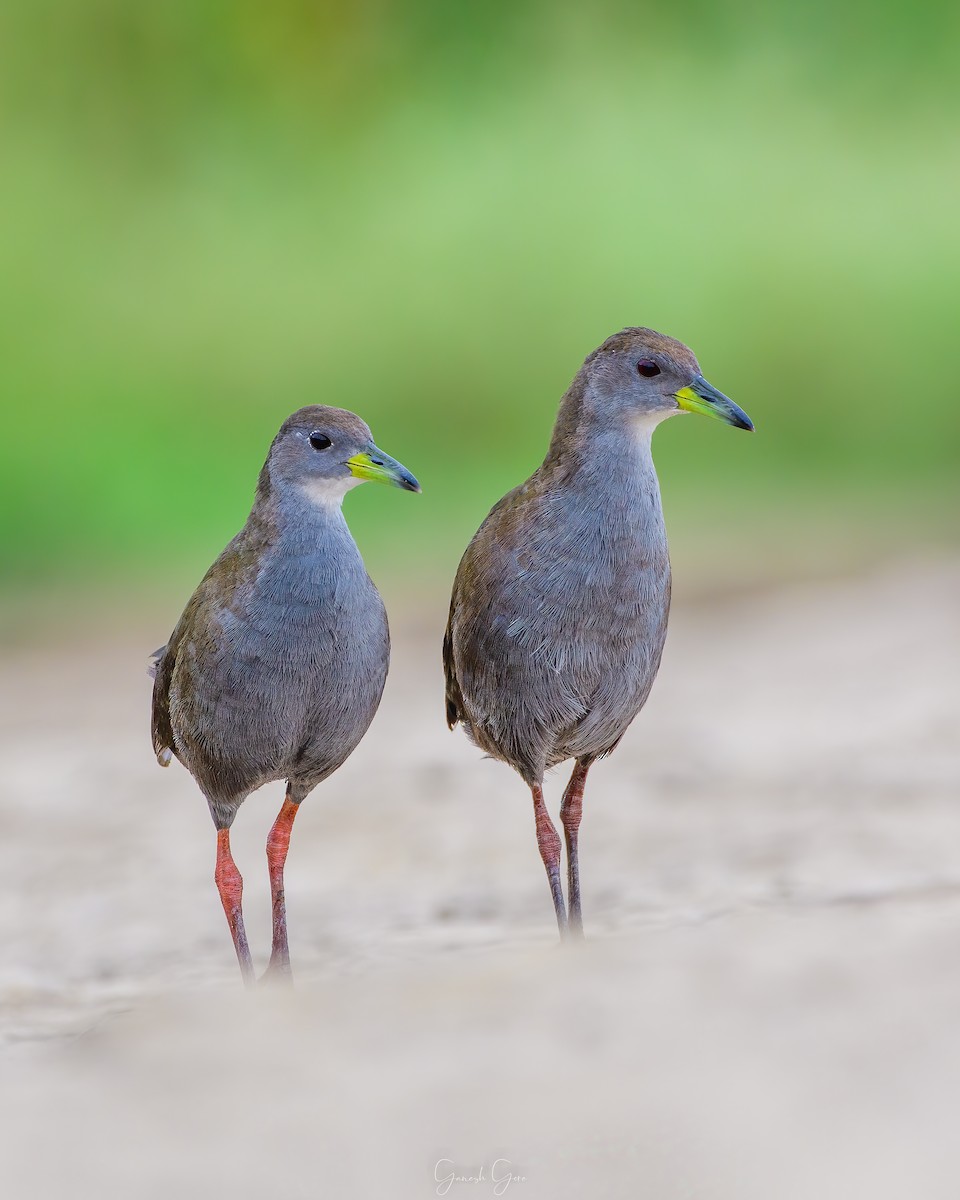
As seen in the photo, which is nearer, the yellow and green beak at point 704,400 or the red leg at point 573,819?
the yellow and green beak at point 704,400

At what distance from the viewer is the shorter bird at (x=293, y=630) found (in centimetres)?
395

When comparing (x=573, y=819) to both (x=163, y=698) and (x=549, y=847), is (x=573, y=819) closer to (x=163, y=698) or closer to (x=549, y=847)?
(x=549, y=847)

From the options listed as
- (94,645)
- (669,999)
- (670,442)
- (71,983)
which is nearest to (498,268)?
(670,442)

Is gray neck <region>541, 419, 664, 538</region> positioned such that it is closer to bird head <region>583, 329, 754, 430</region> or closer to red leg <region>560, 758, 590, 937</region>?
bird head <region>583, 329, 754, 430</region>

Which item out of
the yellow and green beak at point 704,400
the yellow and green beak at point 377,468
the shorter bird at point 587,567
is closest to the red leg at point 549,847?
the shorter bird at point 587,567

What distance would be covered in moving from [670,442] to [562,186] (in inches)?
78.4

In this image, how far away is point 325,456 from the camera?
3.99 meters

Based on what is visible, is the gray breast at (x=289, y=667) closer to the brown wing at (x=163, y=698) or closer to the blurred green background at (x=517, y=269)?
the brown wing at (x=163, y=698)

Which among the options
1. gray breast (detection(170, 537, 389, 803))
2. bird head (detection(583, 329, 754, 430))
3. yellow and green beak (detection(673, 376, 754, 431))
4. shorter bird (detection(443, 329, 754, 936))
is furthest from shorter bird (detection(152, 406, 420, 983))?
yellow and green beak (detection(673, 376, 754, 431))

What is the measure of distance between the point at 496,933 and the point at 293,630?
Answer: 5.78 ft

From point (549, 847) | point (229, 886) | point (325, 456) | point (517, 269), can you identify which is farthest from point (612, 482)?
point (517, 269)

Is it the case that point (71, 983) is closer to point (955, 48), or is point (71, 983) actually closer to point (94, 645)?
point (94, 645)

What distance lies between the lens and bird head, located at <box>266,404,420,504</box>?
396 centimetres

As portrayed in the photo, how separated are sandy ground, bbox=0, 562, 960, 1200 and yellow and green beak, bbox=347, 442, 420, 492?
112 centimetres
